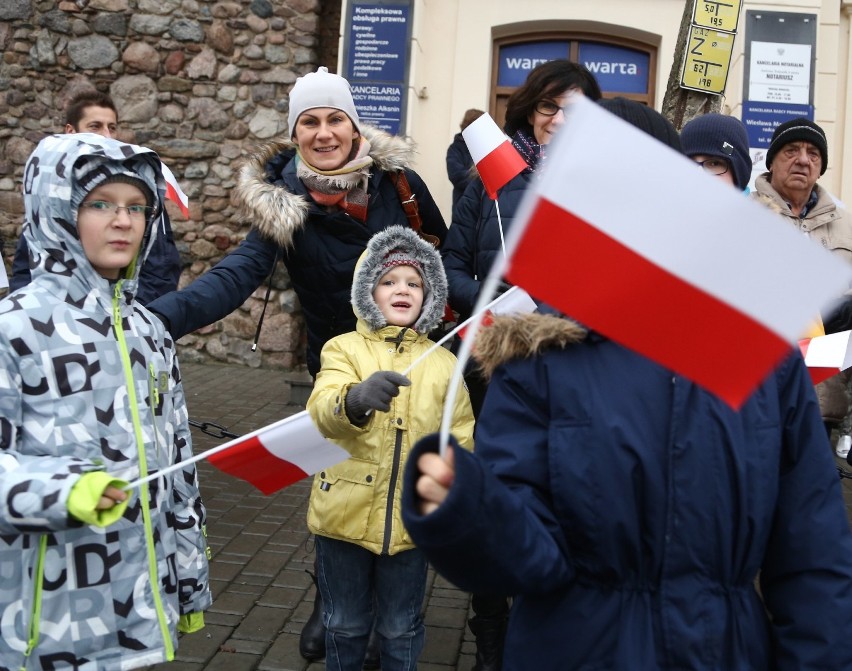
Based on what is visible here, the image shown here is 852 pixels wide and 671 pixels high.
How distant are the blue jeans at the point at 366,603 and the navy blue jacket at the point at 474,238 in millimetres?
1026

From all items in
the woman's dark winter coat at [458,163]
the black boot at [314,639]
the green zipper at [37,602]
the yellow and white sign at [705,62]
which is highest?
the yellow and white sign at [705,62]

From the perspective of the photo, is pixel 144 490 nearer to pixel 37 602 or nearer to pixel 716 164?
pixel 37 602

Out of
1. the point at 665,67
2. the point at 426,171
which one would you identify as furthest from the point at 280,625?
the point at 665,67

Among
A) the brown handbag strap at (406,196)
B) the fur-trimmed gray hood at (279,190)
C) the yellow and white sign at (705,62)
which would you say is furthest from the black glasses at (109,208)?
the yellow and white sign at (705,62)

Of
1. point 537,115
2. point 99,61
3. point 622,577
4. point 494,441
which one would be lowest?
point 622,577

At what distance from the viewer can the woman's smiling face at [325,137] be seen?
11.2 ft

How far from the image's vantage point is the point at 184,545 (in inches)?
98.3

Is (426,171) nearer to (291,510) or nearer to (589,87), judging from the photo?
(291,510)

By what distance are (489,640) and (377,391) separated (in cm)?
142

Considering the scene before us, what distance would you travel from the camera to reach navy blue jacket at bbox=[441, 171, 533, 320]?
353 cm

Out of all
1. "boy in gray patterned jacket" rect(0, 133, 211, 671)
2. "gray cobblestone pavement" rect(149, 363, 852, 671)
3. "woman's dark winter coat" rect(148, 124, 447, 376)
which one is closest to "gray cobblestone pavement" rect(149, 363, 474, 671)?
"gray cobblestone pavement" rect(149, 363, 852, 671)

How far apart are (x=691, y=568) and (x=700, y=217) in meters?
0.65

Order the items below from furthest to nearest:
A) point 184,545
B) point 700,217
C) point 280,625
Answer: point 280,625, point 184,545, point 700,217

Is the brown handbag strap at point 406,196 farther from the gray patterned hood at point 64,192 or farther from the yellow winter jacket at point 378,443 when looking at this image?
the gray patterned hood at point 64,192
